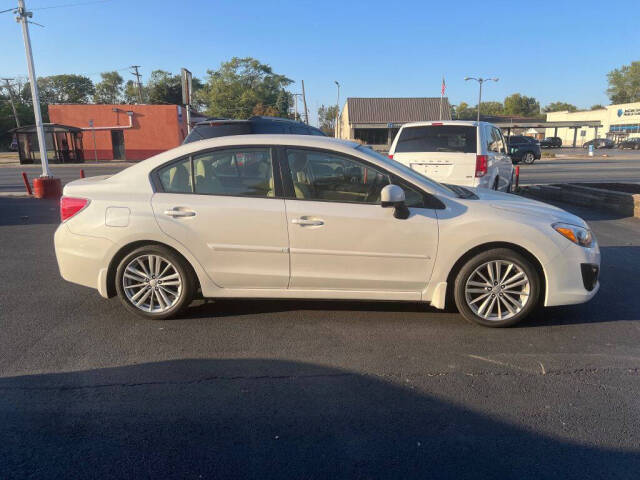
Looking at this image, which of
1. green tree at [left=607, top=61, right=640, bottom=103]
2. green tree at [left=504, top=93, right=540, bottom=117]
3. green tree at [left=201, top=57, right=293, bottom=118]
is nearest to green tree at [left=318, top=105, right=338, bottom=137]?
green tree at [left=201, top=57, right=293, bottom=118]

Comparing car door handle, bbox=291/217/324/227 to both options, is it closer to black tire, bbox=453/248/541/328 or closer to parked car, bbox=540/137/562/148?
black tire, bbox=453/248/541/328

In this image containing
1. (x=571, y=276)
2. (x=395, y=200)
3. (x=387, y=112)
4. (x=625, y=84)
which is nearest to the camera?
(x=395, y=200)

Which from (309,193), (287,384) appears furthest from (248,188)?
(287,384)

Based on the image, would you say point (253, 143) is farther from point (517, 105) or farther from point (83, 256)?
point (517, 105)

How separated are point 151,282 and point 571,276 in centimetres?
369

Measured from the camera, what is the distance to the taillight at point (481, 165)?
8.16 meters

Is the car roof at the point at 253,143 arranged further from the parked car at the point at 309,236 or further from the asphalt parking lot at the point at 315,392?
the asphalt parking lot at the point at 315,392

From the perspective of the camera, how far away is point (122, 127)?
122 feet

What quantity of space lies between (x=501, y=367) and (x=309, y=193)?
6.83ft

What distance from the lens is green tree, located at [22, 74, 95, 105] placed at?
98188mm

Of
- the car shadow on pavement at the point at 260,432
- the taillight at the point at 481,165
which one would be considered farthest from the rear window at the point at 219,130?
the car shadow on pavement at the point at 260,432

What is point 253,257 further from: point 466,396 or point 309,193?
point 466,396

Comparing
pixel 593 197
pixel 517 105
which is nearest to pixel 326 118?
pixel 517 105

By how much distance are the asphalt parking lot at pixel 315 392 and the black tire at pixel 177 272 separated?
130mm
